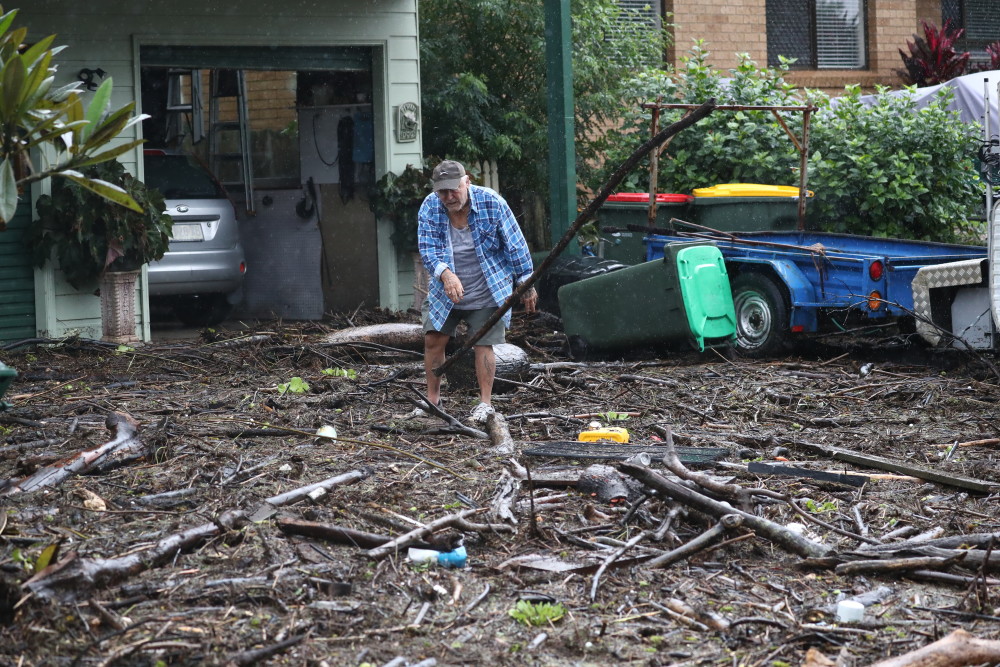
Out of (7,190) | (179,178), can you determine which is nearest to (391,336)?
(179,178)

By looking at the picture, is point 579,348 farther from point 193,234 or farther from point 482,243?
point 193,234

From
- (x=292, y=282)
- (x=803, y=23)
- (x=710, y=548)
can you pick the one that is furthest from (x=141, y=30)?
(x=803, y=23)

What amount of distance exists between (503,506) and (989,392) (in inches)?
174

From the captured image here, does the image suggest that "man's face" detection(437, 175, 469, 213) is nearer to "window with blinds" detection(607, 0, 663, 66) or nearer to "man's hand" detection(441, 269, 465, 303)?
"man's hand" detection(441, 269, 465, 303)

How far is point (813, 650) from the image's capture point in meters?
3.41

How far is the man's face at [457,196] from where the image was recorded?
7152mm

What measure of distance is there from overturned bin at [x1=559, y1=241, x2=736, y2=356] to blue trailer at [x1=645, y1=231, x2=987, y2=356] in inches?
11.0

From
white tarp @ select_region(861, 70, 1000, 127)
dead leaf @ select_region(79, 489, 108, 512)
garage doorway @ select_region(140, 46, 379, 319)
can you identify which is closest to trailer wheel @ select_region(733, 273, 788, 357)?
garage doorway @ select_region(140, 46, 379, 319)

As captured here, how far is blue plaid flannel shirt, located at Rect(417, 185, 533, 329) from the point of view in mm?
7301

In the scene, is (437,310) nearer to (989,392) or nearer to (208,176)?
(989,392)

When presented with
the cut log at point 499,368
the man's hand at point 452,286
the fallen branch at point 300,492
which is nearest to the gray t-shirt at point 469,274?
the man's hand at point 452,286

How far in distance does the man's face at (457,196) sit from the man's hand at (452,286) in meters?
0.42

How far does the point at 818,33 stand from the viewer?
19.2 metres

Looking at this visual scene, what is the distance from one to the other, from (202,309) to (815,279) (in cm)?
704
